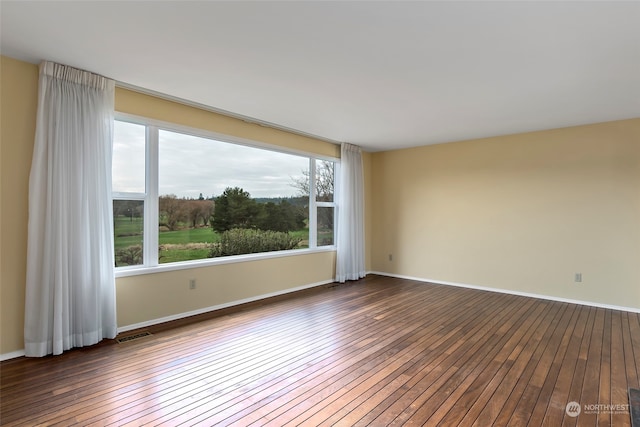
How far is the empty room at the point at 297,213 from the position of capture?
213cm

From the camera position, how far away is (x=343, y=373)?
2559 millimetres

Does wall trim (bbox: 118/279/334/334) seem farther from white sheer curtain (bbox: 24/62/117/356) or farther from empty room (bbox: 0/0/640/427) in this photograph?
white sheer curtain (bbox: 24/62/117/356)

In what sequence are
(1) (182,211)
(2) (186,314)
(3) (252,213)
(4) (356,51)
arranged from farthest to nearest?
(3) (252,213)
(1) (182,211)
(2) (186,314)
(4) (356,51)

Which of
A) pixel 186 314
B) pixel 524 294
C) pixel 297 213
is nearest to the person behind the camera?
pixel 186 314

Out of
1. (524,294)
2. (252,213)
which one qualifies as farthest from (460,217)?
(252,213)

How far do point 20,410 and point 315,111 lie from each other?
3.71 metres

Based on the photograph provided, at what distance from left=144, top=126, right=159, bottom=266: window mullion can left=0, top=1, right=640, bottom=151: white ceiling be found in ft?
1.90

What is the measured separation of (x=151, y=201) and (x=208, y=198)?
0.77 m

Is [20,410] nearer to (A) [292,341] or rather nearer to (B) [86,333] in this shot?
(B) [86,333]

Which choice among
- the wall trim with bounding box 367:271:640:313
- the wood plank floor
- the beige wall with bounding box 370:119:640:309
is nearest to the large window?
the wood plank floor

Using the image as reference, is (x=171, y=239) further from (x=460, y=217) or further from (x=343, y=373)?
(x=460, y=217)

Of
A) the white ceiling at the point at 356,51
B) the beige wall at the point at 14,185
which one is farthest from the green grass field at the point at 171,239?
the white ceiling at the point at 356,51

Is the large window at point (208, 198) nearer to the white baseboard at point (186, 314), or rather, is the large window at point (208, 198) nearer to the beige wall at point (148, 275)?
the beige wall at point (148, 275)

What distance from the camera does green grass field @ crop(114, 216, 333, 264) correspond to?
11.3 feet
